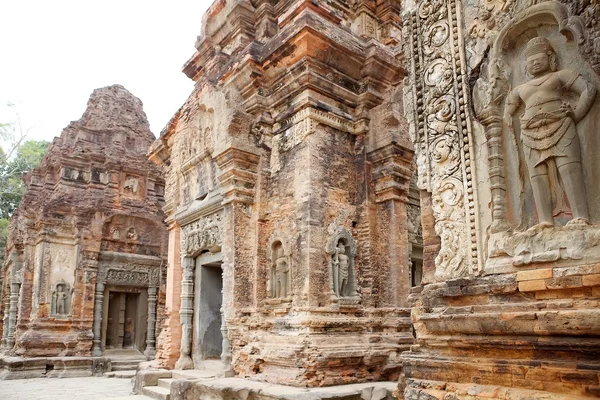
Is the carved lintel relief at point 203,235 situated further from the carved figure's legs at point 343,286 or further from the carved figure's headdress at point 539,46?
the carved figure's headdress at point 539,46

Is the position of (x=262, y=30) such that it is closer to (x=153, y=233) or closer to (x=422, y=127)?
(x=422, y=127)

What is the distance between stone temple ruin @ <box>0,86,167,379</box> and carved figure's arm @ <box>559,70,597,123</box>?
14515mm

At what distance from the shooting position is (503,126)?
423cm

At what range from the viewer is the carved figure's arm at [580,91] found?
145 inches

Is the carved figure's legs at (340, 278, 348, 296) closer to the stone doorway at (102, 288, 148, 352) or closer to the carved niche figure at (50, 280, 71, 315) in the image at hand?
the carved niche figure at (50, 280, 71, 315)

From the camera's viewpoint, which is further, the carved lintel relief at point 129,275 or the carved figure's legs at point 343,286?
the carved lintel relief at point 129,275

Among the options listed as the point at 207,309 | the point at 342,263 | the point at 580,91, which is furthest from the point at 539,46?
the point at 207,309

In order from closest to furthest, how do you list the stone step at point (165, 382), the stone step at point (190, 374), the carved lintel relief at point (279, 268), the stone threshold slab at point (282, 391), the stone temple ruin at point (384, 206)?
the stone temple ruin at point (384, 206) → the stone threshold slab at point (282, 391) → the carved lintel relief at point (279, 268) → the stone step at point (190, 374) → the stone step at point (165, 382)

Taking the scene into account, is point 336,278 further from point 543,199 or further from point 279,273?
point 543,199

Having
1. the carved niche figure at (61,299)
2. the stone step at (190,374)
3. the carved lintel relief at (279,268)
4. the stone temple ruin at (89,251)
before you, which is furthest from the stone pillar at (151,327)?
the carved lintel relief at (279,268)

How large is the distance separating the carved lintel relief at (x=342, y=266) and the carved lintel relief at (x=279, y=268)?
610mm

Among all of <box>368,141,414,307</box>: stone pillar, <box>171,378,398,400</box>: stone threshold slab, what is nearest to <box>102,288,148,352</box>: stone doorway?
<box>171,378,398,400</box>: stone threshold slab

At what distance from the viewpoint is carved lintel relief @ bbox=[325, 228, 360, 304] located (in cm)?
747

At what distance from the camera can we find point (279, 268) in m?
7.78
